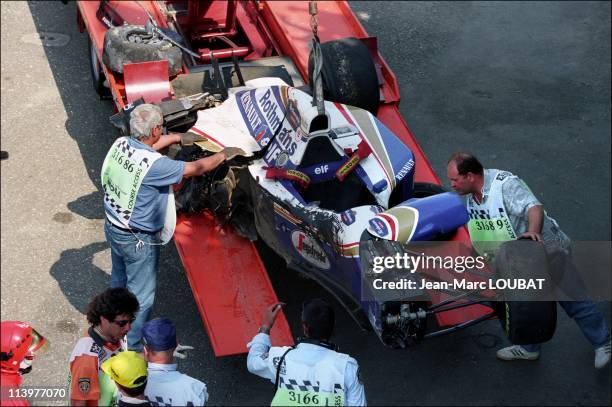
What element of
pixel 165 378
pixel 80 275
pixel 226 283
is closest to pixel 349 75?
pixel 226 283

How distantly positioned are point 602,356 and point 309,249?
2.20 metres

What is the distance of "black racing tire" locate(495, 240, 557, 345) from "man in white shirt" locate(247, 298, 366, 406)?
4.71 ft

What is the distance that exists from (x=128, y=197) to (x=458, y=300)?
2.24 metres

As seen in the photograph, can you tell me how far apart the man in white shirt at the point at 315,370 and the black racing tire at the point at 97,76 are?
501 centimetres

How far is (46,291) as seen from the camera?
7.23 m

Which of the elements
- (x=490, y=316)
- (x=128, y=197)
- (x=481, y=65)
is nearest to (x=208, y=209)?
(x=128, y=197)

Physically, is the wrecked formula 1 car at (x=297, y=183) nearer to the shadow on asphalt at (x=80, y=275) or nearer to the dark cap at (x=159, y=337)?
the shadow on asphalt at (x=80, y=275)

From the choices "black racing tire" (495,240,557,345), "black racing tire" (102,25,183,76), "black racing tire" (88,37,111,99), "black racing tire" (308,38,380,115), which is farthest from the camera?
"black racing tire" (88,37,111,99)

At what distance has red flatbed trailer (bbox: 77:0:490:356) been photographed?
21.7 ft

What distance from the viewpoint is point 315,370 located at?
4613mm

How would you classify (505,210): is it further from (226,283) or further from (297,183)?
(226,283)

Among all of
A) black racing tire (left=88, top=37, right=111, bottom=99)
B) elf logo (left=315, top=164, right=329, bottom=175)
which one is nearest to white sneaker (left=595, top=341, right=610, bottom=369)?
elf logo (left=315, top=164, right=329, bottom=175)

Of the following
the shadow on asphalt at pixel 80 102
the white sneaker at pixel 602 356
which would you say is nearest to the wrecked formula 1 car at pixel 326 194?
the white sneaker at pixel 602 356

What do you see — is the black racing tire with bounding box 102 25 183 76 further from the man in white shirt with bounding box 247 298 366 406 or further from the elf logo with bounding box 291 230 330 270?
the man in white shirt with bounding box 247 298 366 406
